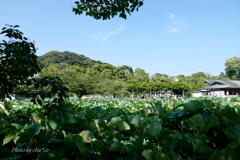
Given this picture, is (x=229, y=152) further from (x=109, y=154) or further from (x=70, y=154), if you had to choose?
(x=70, y=154)

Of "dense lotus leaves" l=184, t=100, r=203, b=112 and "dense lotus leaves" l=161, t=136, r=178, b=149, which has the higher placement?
"dense lotus leaves" l=184, t=100, r=203, b=112

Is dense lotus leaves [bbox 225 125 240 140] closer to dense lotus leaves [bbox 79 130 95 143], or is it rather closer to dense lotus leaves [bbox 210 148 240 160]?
dense lotus leaves [bbox 210 148 240 160]

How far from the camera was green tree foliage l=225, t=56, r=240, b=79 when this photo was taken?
4425cm

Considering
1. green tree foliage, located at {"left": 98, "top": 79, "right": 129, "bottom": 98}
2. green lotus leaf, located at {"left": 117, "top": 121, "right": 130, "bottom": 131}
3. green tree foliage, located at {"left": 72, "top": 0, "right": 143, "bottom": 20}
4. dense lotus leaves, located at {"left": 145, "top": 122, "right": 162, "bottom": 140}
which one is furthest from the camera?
green tree foliage, located at {"left": 98, "top": 79, "right": 129, "bottom": 98}

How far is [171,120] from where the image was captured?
1200 mm

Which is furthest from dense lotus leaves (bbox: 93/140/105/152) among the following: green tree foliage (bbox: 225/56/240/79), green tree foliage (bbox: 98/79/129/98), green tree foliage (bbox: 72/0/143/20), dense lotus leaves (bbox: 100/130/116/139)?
green tree foliage (bbox: 225/56/240/79)

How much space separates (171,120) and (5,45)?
1.42 m

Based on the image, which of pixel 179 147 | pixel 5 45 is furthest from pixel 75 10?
pixel 179 147

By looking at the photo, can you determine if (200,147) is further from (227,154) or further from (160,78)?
(160,78)

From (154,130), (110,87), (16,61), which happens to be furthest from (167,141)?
(110,87)

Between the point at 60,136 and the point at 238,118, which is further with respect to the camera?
the point at 60,136

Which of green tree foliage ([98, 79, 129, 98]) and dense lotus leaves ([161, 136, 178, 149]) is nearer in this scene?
dense lotus leaves ([161, 136, 178, 149])

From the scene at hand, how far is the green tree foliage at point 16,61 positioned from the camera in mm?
1234

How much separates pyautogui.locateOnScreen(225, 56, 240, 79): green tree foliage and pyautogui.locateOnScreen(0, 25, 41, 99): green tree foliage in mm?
53193
